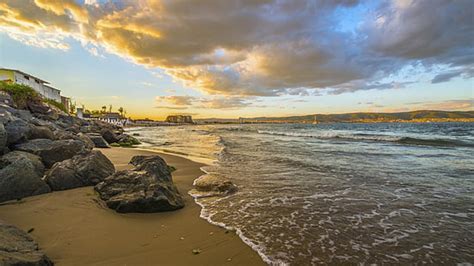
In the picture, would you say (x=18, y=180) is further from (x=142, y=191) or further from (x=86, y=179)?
(x=142, y=191)

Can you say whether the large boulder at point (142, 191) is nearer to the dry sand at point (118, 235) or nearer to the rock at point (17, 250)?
the dry sand at point (118, 235)

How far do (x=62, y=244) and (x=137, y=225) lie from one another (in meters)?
1.23

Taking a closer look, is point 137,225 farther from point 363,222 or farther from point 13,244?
point 363,222

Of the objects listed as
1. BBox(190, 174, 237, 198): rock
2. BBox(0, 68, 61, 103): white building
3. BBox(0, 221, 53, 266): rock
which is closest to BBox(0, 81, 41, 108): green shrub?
BBox(0, 68, 61, 103): white building

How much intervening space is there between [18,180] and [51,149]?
291cm

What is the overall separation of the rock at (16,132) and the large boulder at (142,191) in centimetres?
446

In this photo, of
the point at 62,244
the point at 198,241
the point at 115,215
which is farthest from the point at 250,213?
the point at 62,244

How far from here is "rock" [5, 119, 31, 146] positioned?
8.62m

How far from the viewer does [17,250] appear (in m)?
3.11

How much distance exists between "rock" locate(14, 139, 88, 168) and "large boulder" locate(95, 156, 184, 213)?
262 centimetres

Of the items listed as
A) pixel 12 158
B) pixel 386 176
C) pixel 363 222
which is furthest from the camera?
pixel 386 176

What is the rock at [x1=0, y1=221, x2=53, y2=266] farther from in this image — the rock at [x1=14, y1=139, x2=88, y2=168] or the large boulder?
the rock at [x1=14, y1=139, x2=88, y2=168]

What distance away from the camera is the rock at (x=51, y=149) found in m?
8.45

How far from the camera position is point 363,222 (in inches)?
212
